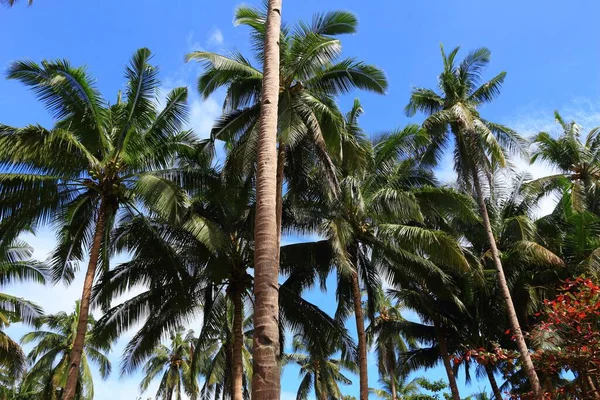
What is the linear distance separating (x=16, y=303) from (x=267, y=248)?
62.9ft

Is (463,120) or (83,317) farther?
(463,120)

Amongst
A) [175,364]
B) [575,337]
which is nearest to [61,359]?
[175,364]

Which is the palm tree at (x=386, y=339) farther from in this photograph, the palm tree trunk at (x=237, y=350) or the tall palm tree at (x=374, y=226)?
the palm tree trunk at (x=237, y=350)

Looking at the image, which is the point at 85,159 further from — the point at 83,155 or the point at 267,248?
Answer: the point at 267,248

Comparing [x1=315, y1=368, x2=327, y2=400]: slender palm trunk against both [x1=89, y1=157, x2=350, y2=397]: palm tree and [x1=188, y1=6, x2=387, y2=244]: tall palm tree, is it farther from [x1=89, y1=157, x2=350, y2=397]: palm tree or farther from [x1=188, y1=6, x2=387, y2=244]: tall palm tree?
[x1=188, y1=6, x2=387, y2=244]: tall palm tree

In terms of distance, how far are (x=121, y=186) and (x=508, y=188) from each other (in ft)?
57.9

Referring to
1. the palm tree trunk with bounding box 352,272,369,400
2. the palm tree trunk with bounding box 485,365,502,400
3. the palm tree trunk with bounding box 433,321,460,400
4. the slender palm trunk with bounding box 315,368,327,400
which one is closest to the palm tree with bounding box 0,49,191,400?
the palm tree trunk with bounding box 352,272,369,400

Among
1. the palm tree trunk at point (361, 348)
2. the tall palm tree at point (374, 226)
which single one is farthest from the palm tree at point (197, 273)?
the tall palm tree at point (374, 226)

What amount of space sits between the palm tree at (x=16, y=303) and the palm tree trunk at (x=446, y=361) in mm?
16162

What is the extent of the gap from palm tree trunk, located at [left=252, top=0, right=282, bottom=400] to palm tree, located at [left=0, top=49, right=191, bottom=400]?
584 cm

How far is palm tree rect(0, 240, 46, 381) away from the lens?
21016 millimetres

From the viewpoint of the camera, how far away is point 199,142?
16.6 meters

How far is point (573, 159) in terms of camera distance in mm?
23781

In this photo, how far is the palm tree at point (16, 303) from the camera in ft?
68.9
